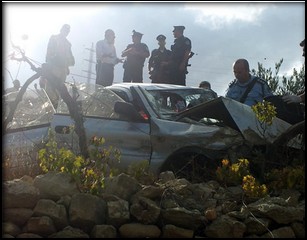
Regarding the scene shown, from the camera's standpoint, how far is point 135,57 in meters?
10.8

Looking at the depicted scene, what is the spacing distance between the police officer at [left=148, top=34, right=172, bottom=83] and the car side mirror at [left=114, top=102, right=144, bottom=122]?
3.89 metres

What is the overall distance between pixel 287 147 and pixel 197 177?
3.37ft

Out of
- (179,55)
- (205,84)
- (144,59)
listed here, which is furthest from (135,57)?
(205,84)

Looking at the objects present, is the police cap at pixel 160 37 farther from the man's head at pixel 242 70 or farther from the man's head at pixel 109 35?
the man's head at pixel 242 70

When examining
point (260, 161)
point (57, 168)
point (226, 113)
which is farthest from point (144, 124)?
point (57, 168)

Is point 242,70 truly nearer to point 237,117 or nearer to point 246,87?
point 246,87

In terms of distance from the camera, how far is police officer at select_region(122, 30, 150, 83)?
10.7 meters

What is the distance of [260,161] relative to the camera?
5.43 meters

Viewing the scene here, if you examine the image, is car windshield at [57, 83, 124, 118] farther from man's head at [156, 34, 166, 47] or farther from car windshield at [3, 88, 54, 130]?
man's head at [156, 34, 166, 47]

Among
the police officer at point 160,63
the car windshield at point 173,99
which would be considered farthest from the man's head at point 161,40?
the car windshield at point 173,99

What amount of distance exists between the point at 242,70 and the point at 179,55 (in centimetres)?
256

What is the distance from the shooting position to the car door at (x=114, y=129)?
20.3 feet

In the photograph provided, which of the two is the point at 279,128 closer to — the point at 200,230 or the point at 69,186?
the point at 200,230

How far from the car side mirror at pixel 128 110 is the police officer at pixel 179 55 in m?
3.83
